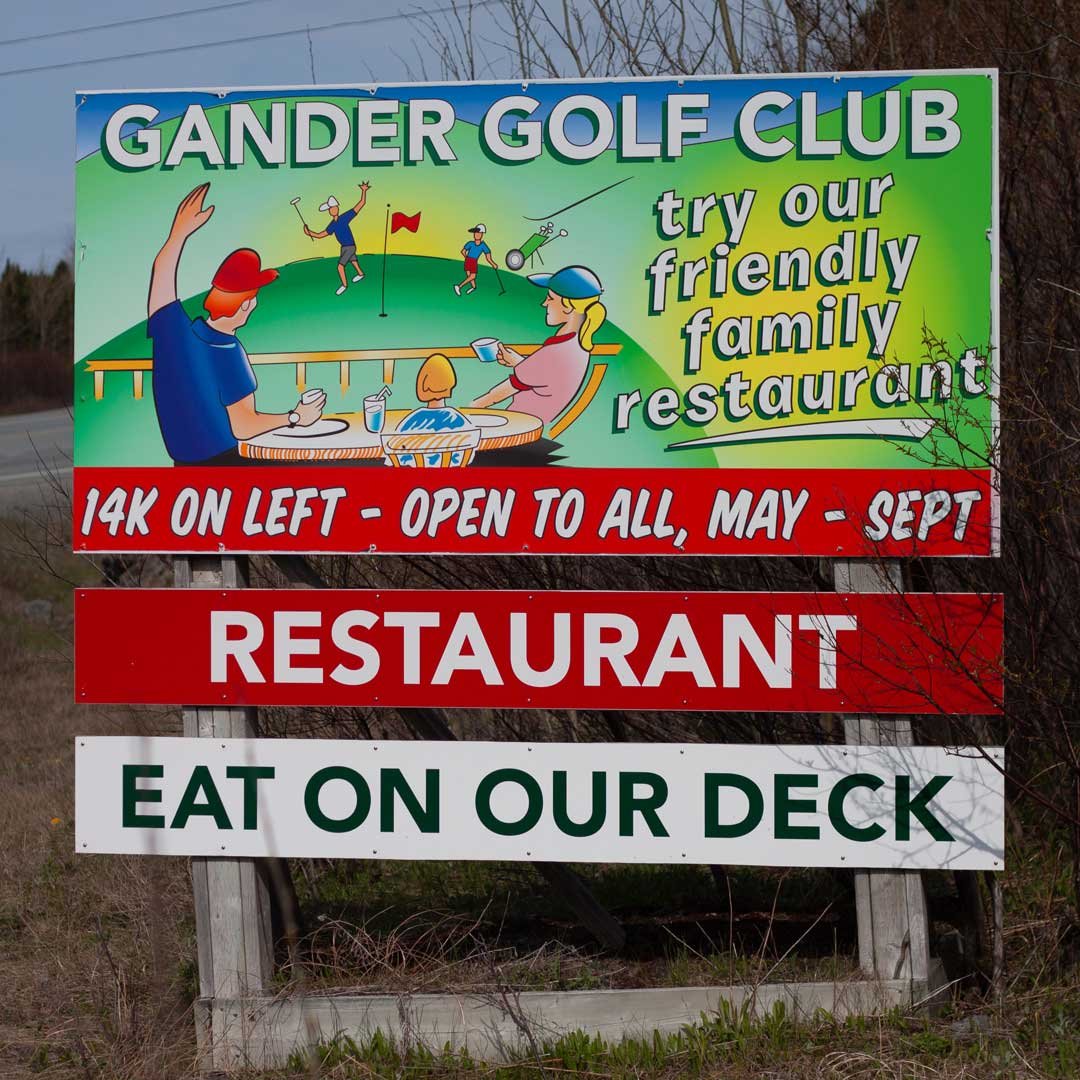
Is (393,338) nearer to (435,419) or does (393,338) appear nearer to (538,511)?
(435,419)

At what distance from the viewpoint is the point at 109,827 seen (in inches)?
182

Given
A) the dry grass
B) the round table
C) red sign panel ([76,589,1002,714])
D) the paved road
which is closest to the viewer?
the dry grass

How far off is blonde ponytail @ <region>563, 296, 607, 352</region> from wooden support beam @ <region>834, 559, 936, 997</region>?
107 centimetres

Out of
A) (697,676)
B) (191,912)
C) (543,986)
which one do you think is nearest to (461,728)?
(191,912)

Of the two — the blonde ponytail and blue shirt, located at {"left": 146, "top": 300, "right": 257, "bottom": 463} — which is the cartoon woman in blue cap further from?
blue shirt, located at {"left": 146, "top": 300, "right": 257, "bottom": 463}

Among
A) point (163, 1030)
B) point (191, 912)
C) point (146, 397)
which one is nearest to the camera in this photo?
point (163, 1030)

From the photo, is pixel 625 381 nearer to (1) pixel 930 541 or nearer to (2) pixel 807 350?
(2) pixel 807 350

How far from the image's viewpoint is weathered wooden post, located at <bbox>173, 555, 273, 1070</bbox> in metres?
4.56

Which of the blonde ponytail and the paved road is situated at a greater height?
the paved road

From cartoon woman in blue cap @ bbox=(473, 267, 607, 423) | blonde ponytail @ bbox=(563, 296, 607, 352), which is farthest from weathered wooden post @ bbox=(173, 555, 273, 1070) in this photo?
blonde ponytail @ bbox=(563, 296, 607, 352)

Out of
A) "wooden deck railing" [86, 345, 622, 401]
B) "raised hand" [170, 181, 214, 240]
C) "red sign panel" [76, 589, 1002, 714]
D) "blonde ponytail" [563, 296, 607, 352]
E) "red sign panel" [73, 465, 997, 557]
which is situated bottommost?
"red sign panel" [76, 589, 1002, 714]

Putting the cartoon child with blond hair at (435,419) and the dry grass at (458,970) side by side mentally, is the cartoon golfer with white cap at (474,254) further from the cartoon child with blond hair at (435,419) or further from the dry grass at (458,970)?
the dry grass at (458,970)

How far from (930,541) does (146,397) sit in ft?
8.35

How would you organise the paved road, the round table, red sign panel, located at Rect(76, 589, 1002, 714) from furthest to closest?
the paved road → the round table → red sign panel, located at Rect(76, 589, 1002, 714)
